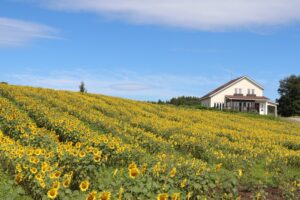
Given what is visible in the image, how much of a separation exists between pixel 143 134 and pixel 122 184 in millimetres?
10355

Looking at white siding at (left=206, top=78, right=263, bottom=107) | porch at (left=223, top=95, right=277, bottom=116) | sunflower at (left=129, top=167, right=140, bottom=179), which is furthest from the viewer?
white siding at (left=206, top=78, right=263, bottom=107)

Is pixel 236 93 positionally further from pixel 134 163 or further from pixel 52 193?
pixel 52 193

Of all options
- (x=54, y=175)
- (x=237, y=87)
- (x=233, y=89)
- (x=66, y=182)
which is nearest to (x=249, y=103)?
(x=237, y=87)

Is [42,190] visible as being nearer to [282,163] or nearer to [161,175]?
[161,175]

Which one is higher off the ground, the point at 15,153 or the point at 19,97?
the point at 19,97

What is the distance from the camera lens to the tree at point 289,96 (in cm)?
9138

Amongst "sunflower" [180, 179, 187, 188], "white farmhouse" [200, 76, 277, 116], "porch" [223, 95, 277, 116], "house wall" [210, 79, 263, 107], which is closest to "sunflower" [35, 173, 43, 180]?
"sunflower" [180, 179, 187, 188]

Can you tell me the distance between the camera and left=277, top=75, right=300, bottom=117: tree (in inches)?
3597

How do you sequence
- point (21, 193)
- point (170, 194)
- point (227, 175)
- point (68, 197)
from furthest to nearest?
point (227, 175), point (21, 193), point (170, 194), point (68, 197)

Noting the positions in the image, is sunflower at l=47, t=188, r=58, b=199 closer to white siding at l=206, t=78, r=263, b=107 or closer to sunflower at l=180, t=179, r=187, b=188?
sunflower at l=180, t=179, r=187, b=188

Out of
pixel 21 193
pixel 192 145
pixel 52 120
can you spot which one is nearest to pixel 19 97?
pixel 52 120

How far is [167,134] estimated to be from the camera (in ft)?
67.3

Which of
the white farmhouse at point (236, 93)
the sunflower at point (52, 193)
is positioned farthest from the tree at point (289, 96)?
the sunflower at point (52, 193)

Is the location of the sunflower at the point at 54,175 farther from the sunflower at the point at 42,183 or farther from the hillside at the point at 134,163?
the sunflower at the point at 42,183
